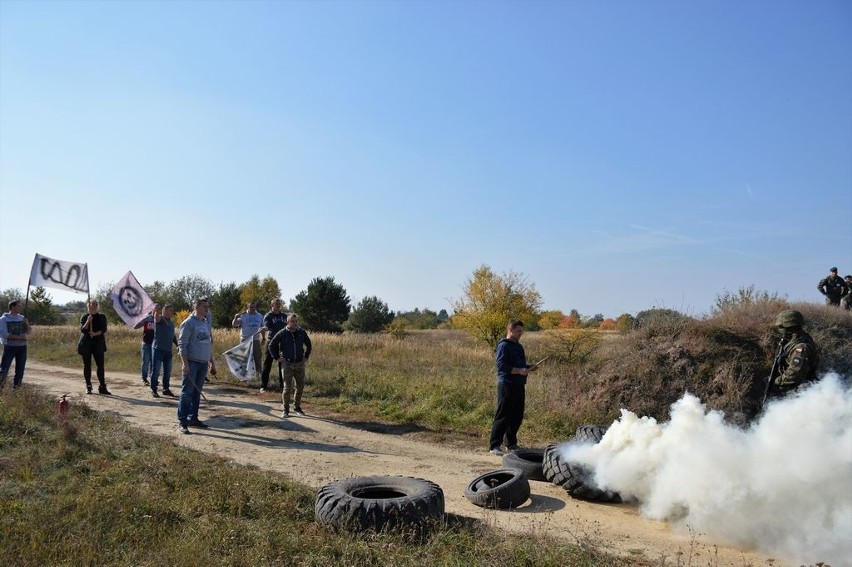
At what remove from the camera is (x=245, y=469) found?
8.11m

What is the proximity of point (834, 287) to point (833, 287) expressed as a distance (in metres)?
0.03

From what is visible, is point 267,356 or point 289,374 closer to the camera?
point 289,374

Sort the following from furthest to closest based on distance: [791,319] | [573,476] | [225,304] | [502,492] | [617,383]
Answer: [225,304], [617,383], [791,319], [573,476], [502,492]

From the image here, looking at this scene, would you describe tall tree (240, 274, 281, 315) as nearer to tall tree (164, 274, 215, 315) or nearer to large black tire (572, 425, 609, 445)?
tall tree (164, 274, 215, 315)

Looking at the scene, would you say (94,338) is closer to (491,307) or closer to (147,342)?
(147,342)

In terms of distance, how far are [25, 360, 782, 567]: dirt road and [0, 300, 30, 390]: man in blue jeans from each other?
1610 mm

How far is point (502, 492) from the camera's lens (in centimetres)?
702

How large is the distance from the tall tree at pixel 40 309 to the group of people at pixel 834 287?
59.0 meters

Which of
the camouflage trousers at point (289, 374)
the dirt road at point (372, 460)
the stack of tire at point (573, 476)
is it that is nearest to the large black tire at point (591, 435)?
the stack of tire at point (573, 476)

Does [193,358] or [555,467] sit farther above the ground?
[193,358]

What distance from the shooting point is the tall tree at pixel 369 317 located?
6087 centimetres

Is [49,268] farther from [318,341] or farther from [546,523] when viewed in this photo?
[546,523]

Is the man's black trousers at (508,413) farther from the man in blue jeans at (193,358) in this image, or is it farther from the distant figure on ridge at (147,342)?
the distant figure on ridge at (147,342)

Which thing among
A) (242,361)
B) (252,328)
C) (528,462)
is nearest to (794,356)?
(528,462)
